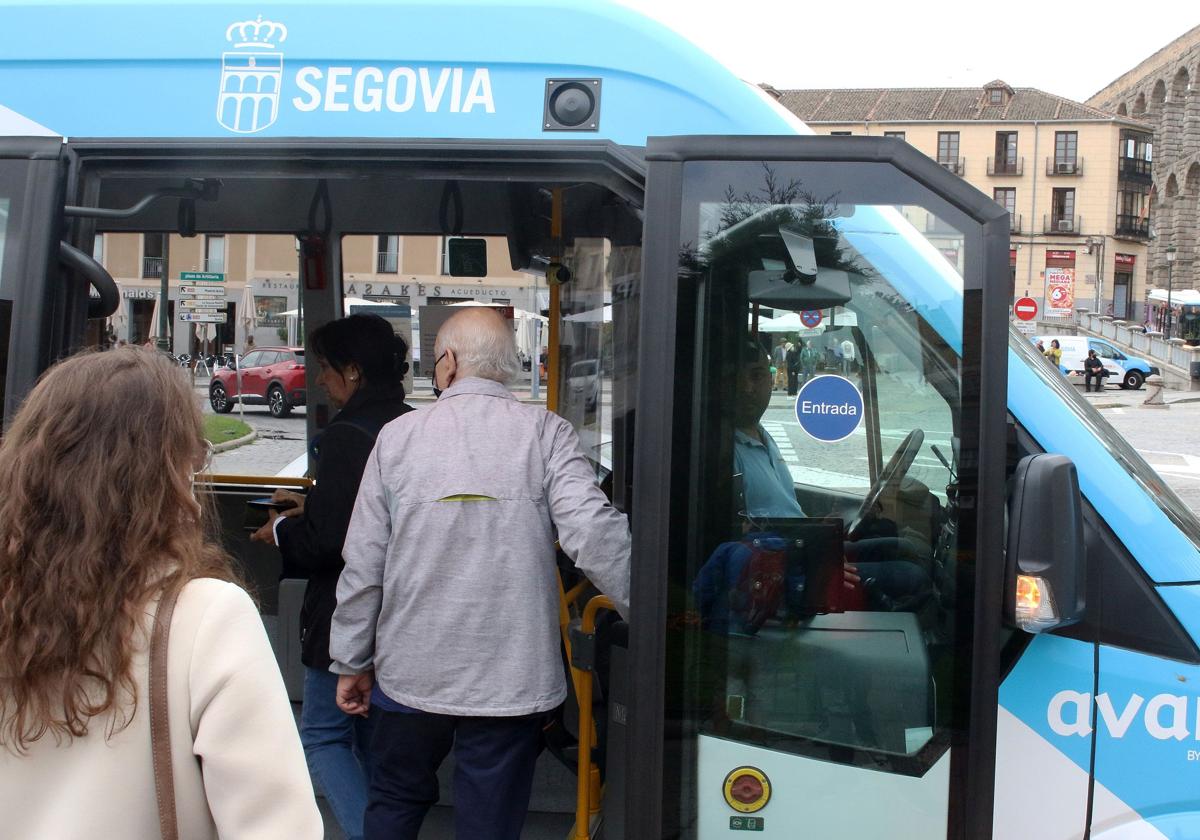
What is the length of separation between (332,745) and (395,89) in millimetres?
1988

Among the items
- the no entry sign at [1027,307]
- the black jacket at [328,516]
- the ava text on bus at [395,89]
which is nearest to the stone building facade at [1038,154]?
the no entry sign at [1027,307]

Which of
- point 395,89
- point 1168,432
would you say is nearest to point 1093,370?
point 1168,432

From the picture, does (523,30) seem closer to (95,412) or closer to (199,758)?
(95,412)

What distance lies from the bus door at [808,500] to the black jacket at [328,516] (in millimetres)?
1140

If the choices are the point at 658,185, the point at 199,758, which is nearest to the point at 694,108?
the point at 658,185

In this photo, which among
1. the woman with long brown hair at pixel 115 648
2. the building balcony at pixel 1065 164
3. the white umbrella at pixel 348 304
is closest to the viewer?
the woman with long brown hair at pixel 115 648

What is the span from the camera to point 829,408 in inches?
96.4

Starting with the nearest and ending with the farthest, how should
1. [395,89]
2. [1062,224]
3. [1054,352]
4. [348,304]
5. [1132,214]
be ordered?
[395,89]
[348,304]
[1054,352]
[1062,224]
[1132,214]

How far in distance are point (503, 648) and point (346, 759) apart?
1091 mm

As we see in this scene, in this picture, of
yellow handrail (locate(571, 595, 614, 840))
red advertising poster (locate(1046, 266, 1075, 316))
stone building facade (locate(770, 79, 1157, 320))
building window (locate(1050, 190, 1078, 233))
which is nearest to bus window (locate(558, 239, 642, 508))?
yellow handrail (locate(571, 595, 614, 840))

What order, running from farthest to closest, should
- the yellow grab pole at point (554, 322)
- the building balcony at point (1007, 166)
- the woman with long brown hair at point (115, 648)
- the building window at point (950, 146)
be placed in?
the building balcony at point (1007, 166), the building window at point (950, 146), the yellow grab pole at point (554, 322), the woman with long brown hair at point (115, 648)

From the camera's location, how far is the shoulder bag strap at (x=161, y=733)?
143 centimetres

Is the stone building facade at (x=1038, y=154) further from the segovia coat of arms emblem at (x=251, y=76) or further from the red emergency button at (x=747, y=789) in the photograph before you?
the red emergency button at (x=747, y=789)

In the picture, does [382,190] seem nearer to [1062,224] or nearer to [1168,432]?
[1168,432]
